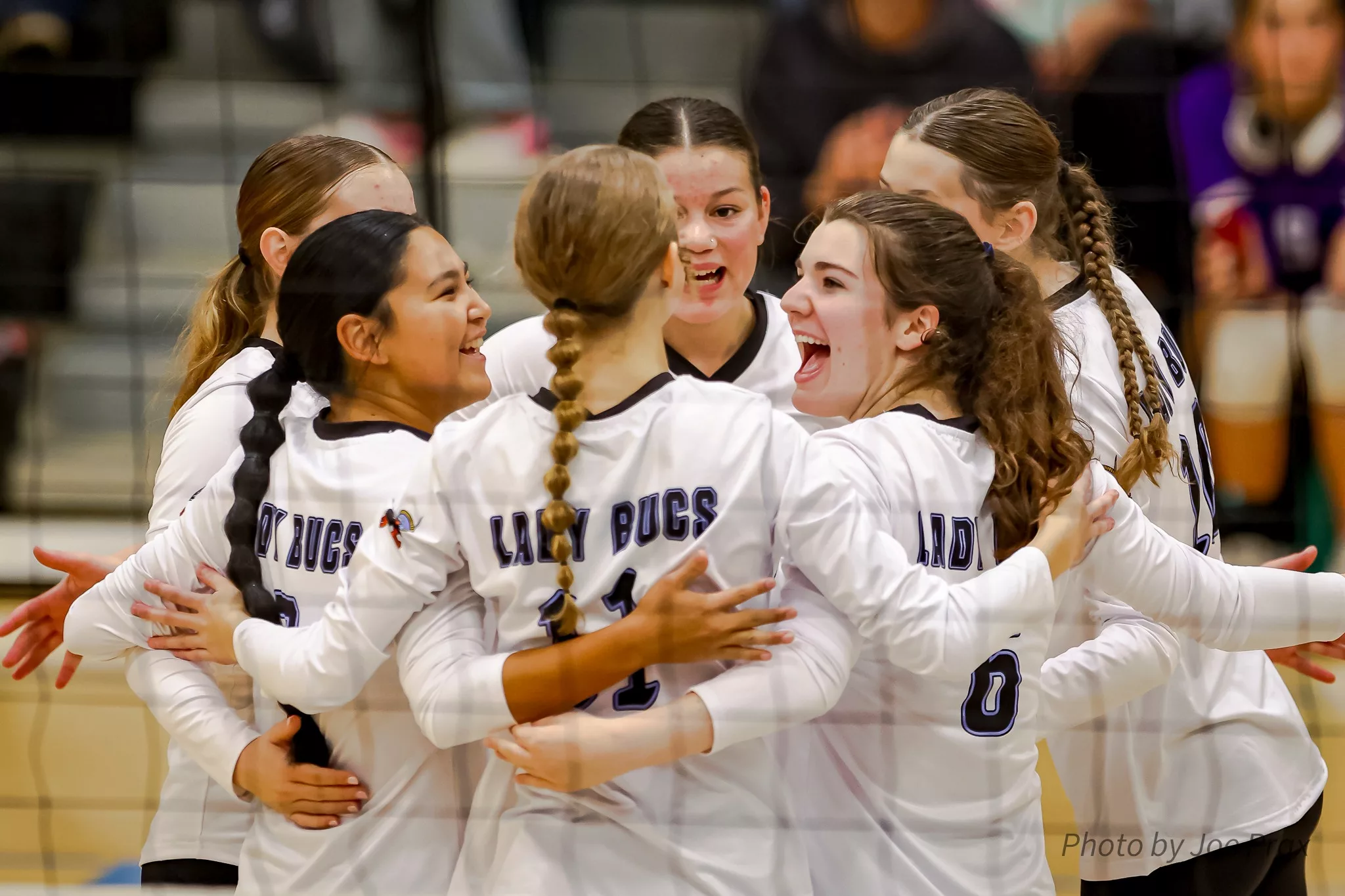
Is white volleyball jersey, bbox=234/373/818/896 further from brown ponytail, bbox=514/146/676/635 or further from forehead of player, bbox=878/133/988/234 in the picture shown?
forehead of player, bbox=878/133/988/234

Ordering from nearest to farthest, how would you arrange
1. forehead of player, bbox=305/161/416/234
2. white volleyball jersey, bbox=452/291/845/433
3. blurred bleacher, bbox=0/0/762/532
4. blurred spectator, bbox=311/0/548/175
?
forehead of player, bbox=305/161/416/234
white volleyball jersey, bbox=452/291/845/433
blurred spectator, bbox=311/0/548/175
blurred bleacher, bbox=0/0/762/532

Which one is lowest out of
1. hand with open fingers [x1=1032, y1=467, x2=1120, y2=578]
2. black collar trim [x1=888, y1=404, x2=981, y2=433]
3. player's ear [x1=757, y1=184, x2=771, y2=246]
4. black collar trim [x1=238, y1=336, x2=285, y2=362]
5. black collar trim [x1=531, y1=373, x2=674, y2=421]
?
hand with open fingers [x1=1032, y1=467, x2=1120, y2=578]

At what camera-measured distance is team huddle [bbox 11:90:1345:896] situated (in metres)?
1.43

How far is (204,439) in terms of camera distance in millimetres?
1842

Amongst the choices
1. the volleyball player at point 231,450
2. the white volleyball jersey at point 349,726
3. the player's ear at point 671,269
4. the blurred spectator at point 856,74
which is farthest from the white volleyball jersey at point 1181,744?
the blurred spectator at point 856,74

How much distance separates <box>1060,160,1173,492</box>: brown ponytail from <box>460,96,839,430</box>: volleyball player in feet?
1.55

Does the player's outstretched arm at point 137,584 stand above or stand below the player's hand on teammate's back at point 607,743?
above

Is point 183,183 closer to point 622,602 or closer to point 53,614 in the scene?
point 53,614

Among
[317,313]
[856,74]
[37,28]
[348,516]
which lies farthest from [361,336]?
[37,28]

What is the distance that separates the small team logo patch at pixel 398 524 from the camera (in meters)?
1.45

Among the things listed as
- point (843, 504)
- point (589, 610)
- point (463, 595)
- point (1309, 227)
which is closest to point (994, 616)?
point (843, 504)

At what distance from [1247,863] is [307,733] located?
1.30 m

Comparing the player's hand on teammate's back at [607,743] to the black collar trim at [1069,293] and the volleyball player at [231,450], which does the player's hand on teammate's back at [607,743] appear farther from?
the black collar trim at [1069,293]

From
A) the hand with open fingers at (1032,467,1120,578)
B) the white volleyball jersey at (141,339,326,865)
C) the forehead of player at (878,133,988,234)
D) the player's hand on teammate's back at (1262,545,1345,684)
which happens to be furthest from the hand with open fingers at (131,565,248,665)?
the player's hand on teammate's back at (1262,545,1345,684)
